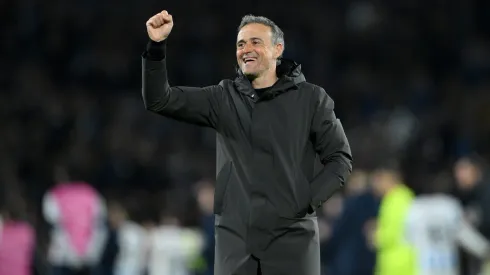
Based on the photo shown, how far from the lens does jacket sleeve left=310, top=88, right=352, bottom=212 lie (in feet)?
16.8

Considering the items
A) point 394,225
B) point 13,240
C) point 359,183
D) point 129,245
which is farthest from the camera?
point 129,245

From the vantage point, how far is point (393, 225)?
1178 cm

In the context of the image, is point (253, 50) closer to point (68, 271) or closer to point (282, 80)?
point (282, 80)

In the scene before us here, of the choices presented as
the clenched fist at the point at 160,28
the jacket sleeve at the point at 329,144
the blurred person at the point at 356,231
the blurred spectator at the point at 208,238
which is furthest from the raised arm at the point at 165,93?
the blurred person at the point at 356,231

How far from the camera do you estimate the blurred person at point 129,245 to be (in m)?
13.3

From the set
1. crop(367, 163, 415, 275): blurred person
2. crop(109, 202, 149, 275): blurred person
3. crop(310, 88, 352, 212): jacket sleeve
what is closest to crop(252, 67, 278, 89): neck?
crop(310, 88, 352, 212): jacket sleeve

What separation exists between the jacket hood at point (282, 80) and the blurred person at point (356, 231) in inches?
286

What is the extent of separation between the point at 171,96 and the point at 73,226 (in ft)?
24.7

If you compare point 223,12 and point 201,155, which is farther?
point 223,12

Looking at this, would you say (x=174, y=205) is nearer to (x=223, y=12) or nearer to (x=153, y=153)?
(x=153, y=153)

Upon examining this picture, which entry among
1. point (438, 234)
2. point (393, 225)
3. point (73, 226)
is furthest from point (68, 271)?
point (438, 234)

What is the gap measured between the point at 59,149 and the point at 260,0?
5.98 metres

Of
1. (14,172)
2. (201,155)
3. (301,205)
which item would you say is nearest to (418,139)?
(201,155)

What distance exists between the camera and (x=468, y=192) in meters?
12.7
